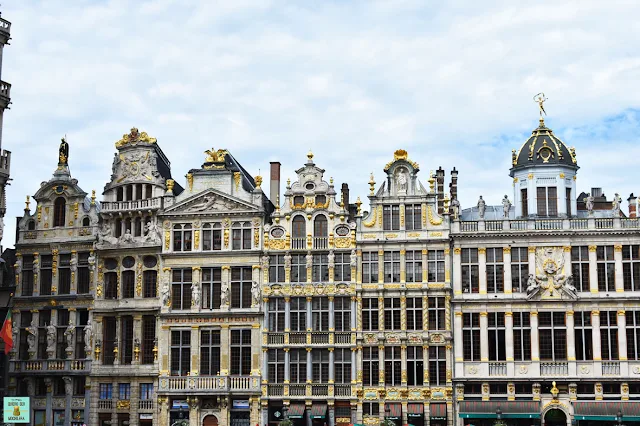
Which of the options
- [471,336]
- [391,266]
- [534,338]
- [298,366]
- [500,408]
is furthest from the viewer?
[391,266]

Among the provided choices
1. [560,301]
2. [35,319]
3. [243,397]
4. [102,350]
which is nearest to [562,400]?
[560,301]

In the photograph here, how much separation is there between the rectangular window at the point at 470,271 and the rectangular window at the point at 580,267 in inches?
189

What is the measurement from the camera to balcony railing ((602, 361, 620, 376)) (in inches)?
1857

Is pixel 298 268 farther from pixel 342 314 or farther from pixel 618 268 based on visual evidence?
pixel 618 268

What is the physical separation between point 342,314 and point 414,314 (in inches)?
147

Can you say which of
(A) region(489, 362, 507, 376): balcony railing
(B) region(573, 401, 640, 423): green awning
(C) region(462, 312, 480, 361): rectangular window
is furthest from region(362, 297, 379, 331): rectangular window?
(B) region(573, 401, 640, 423): green awning

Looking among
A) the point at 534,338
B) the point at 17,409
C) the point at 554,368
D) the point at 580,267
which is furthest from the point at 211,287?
the point at 580,267

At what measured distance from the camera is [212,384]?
50.1 m

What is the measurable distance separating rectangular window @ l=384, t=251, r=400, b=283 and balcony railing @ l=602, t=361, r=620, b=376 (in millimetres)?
11050

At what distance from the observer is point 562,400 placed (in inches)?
1869

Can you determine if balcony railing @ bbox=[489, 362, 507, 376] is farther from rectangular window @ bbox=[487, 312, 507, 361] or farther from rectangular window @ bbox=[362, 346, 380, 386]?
rectangular window @ bbox=[362, 346, 380, 386]

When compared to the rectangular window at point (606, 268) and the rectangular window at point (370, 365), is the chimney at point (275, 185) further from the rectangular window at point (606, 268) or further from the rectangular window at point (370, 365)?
the rectangular window at point (606, 268)

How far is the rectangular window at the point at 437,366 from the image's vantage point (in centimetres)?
4859

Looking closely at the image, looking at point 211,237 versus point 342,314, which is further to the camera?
point 211,237
